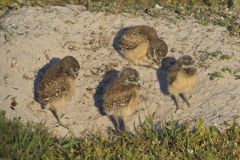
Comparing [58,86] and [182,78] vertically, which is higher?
[182,78]

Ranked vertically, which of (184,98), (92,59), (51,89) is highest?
(51,89)

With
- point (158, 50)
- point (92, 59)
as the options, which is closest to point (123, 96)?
point (158, 50)

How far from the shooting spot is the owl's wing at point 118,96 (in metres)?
9.27

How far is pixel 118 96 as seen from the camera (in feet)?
30.4

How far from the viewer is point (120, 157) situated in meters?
7.88


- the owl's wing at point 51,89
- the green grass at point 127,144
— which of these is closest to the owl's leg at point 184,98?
the green grass at point 127,144

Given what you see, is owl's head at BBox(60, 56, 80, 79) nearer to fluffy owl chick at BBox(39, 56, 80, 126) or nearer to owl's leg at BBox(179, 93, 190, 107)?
fluffy owl chick at BBox(39, 56, 80, 126)

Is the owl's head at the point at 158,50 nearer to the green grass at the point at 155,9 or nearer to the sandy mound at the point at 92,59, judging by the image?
the sandy mound at the point at 92,59

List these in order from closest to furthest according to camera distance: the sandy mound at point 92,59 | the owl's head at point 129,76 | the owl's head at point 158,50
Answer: the owl's head at point 129,76 → the sandy mound at point 92,59 → the owl's head at point 158,50

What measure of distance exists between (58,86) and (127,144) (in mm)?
1846

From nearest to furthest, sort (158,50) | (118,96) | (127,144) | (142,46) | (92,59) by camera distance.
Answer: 1. (127,144)
2. (118,96)
3. (158,50)
4. (142,46)
5. (92,59)

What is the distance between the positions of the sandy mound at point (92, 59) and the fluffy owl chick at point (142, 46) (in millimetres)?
233

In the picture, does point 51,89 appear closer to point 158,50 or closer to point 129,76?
point 129,76

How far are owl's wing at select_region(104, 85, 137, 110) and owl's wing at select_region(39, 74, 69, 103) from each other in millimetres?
752
